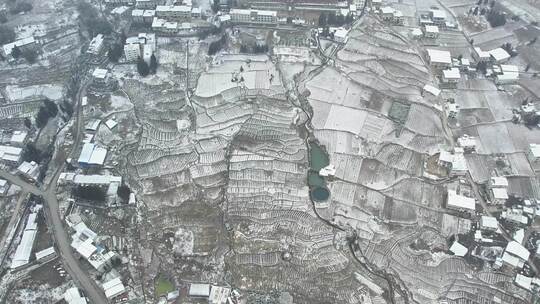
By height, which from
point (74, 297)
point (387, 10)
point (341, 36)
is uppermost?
point (387, 10)

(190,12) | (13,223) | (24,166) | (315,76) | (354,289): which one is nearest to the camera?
(354,289)

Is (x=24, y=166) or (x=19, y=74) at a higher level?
(x=19, y=74)

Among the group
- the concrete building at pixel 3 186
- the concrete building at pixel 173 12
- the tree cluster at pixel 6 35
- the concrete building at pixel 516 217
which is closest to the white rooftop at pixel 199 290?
the concrete building at pixel 3 186

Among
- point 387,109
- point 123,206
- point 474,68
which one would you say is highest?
point 474,68

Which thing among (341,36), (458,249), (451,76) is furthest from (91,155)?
(451,76)

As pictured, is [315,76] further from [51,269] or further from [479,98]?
[51,269]

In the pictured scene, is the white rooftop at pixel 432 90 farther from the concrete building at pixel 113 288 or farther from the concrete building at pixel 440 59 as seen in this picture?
the concrete building at pixel 113 288

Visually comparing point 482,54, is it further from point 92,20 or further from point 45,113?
point 45,113

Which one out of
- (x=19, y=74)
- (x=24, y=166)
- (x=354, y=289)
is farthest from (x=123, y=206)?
(x=19, y=74)
